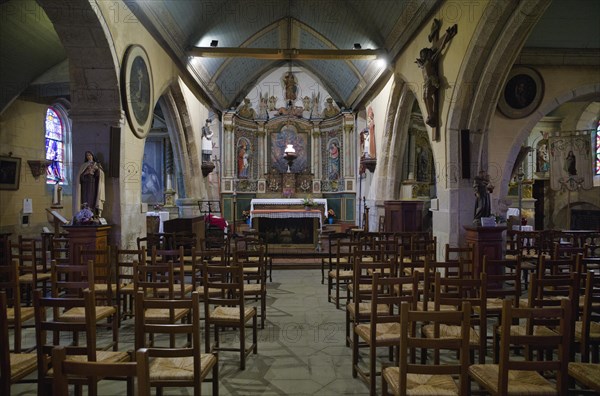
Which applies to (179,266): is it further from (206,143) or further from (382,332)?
(206,143)

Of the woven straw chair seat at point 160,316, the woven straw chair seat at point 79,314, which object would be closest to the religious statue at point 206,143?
the woven straw chair seat at point 79,314

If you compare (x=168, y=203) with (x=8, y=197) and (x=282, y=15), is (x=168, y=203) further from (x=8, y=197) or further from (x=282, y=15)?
(x=282, y=15)

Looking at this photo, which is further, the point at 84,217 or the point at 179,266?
the point at 84,217

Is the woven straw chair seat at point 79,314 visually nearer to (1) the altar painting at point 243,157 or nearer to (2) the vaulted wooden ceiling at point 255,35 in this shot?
(2) the vaulted wooden ceiling at point 255,35

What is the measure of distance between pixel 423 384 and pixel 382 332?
792 mm

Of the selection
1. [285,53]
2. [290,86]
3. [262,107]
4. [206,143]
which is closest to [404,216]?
[285,53]

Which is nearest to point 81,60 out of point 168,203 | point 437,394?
point 437,394

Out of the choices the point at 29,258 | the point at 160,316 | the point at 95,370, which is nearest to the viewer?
the point at 95,370

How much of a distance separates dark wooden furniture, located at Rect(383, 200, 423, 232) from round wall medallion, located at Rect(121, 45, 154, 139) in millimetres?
5748

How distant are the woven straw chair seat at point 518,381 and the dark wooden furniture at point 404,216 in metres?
7.30

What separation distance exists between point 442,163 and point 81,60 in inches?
222

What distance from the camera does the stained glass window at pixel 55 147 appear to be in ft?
33.4

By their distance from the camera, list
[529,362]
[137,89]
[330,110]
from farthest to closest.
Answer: [330,110], [137,89], [529,362]

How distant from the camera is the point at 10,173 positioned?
28.6 feet
